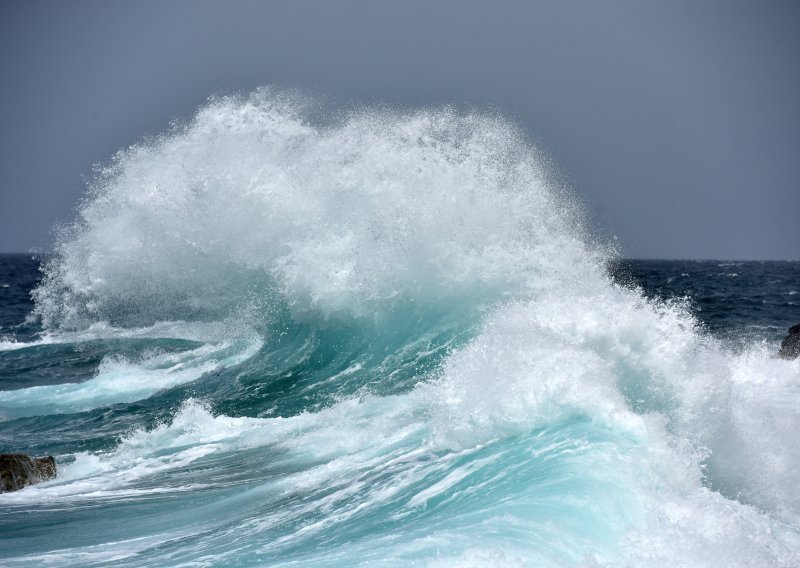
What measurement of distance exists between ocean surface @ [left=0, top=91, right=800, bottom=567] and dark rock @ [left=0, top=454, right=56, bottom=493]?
179 millimetres

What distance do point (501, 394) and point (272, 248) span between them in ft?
34.7

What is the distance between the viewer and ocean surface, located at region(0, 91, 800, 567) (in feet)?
19.5

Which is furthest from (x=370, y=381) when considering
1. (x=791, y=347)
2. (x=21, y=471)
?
(x=791, y=347)

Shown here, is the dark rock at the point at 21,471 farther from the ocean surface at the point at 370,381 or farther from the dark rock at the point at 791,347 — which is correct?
the dark rock at the point at 791,347

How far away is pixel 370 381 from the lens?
42.9 ft

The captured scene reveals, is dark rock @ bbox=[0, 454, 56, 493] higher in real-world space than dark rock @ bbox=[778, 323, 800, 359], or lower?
higher

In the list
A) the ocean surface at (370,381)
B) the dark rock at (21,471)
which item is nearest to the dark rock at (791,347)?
the ocean surface at (370,381)

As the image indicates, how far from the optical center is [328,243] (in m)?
15.9

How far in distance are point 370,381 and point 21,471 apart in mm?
5980

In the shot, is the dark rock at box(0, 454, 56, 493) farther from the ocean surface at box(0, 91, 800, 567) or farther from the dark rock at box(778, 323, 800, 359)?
the dark rock at box(778, 323, 800, 359)

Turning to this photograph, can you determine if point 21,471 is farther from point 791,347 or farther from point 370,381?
point 791,347

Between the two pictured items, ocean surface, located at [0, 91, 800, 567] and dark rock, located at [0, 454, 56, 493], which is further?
dark rock, located at [0, 454, 56, 493]

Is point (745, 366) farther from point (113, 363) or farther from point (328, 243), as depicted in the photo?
point (113, 363)

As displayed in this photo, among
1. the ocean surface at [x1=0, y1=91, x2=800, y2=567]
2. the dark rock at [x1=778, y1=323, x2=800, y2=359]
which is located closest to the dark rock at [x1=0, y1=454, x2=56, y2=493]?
the ocean surface at [x1=0, y1=91, x2=800, y2=567]
